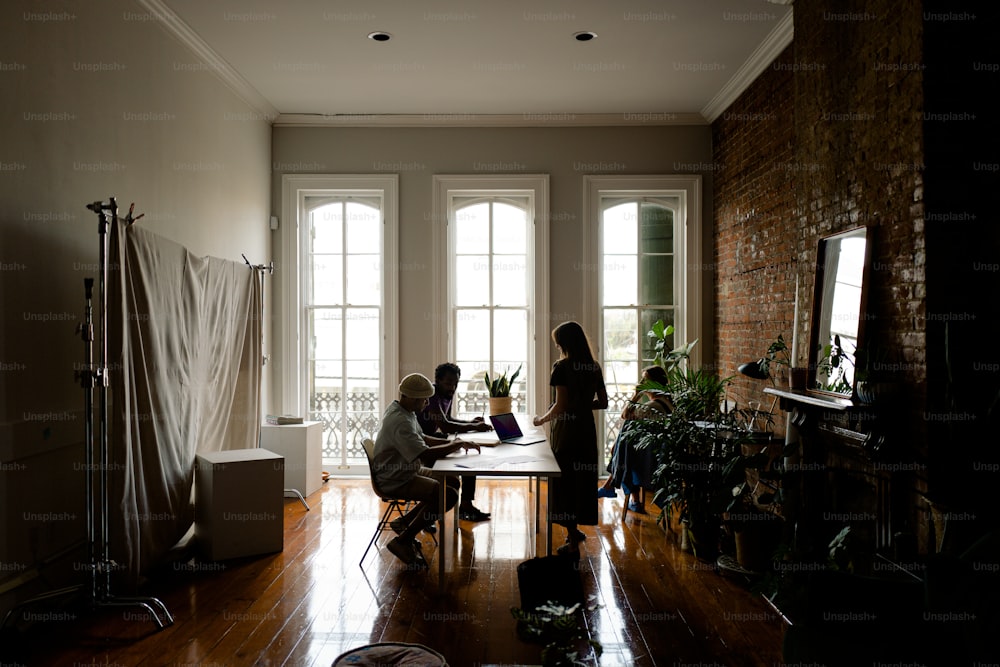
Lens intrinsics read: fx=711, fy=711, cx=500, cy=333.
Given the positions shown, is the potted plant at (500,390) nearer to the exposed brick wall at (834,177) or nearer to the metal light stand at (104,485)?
the exposed brick wall at (834,177)

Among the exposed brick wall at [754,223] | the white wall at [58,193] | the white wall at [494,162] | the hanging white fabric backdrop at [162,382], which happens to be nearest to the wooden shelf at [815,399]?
the exposed brick wall at [754,223]

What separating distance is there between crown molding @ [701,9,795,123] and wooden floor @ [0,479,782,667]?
12.1ft

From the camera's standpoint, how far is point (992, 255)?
3154 millimetres

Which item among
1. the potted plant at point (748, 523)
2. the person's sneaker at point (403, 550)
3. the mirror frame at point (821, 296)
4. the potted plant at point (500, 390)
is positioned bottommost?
the person's sneaker at point (403, 550)

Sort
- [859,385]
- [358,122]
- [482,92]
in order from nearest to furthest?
[859,385]
[482,92]
[358,122]

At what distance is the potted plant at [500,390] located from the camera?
6.11 metres

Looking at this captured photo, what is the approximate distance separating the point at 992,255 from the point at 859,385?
79 centimetres

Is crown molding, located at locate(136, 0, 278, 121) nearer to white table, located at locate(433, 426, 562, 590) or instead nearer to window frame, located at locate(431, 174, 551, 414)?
window frame, located at locate(431, 174, 551, 414)

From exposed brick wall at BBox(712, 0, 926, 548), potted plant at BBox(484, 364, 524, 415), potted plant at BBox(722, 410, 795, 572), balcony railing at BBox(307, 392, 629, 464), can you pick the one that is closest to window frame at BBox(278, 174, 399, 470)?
balcony railing at BBox(307, 392, 629, 464)

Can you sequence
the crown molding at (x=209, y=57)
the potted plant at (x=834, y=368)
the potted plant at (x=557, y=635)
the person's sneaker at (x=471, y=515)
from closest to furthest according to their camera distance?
the potted plant at (x=557, y=635)
the potted plant at (x=834, y=368)
the crown molding at (x=209, y=57)
the person's sneaker at (x=471, y=515)

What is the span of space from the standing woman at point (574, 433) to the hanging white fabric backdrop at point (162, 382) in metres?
2.37

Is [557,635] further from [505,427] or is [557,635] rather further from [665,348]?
[665,348]

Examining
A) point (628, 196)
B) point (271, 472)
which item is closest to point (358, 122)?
point (628, 196)

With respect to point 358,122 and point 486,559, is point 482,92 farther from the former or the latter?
point 486,559
